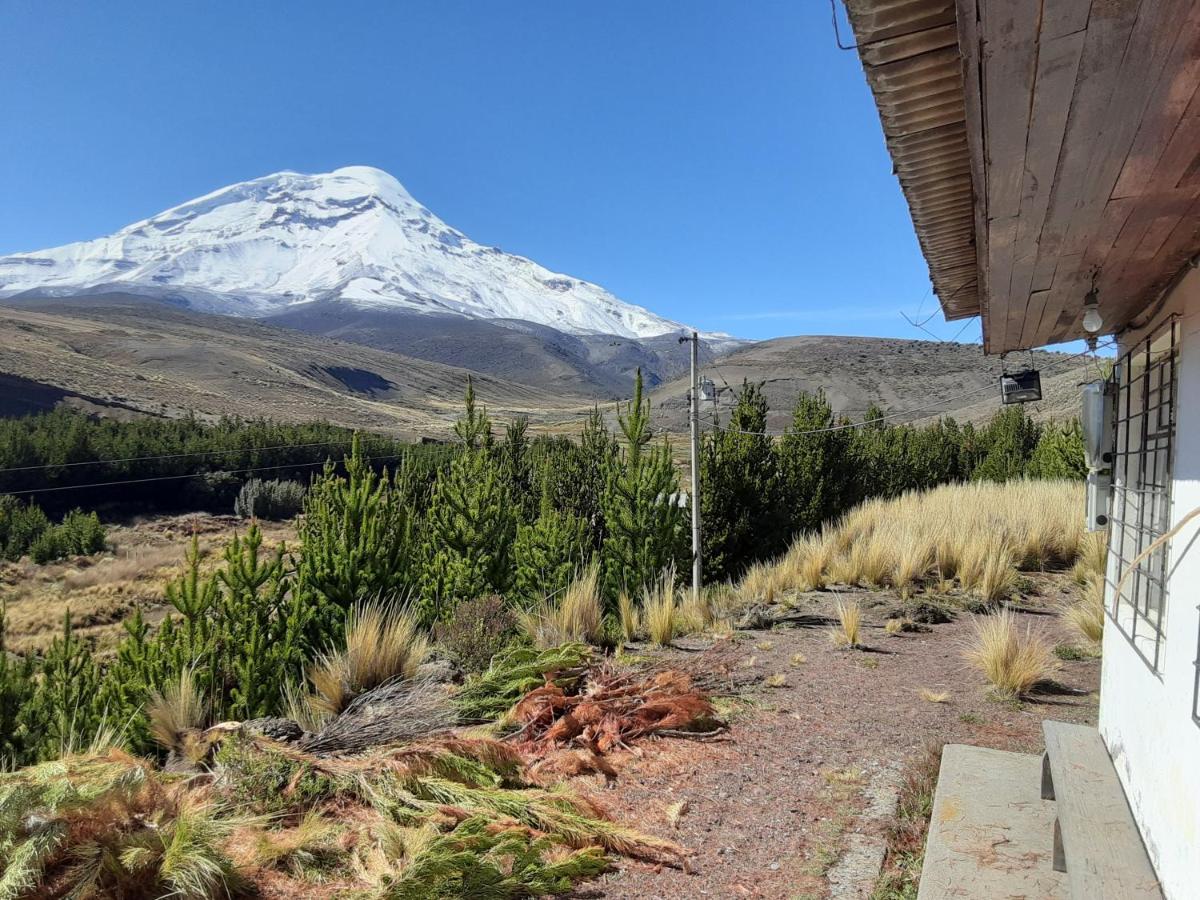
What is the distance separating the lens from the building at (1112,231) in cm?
142

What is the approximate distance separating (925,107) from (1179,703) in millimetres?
1986

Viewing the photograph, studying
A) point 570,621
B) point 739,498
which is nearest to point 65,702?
point 570,621

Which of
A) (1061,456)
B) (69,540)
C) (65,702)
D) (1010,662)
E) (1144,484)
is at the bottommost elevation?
(69,540)

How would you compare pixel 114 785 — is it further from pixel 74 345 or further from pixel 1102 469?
pixel 74 345

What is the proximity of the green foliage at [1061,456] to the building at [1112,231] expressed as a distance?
17264 mm

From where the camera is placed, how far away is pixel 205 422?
199 feet

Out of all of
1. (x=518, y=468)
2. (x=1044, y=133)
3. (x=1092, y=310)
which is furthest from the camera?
(x=518, y=468)

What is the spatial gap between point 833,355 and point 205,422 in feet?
224

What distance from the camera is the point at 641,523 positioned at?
12.4m

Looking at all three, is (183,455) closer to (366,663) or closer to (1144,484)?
(366,663)

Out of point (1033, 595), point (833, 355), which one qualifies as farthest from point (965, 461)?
point (833, 355)

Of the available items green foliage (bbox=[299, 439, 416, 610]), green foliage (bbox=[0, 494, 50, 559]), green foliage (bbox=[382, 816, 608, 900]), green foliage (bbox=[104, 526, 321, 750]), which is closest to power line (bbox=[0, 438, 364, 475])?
green foliage (bbox=[0, 494, 50, 559])

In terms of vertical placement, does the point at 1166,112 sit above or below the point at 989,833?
above

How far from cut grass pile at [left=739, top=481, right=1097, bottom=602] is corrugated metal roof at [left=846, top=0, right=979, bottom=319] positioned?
8808mm
